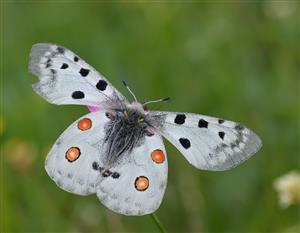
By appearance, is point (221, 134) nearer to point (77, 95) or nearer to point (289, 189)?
point (77, 95)

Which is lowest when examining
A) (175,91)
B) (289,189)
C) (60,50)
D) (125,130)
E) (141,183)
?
(289,189)

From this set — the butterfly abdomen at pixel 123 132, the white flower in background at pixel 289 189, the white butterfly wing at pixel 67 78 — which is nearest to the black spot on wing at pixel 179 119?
the butterfly abdomen at pixel 123 132

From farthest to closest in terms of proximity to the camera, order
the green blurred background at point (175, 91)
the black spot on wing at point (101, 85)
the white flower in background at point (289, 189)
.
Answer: the green blurred background at point (175, 91)
the white flower in background at point (289, 189)
the black spot on wing at point (101, 85)

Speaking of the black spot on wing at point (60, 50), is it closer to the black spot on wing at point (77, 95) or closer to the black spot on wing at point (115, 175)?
the black spot on wing at point (77, 95)

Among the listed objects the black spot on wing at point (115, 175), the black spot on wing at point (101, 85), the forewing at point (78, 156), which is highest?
the black spot on wing at point (101, 85)

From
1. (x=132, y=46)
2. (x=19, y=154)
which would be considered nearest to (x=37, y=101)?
(x=19, y=154)

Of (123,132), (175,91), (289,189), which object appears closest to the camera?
(123,132)

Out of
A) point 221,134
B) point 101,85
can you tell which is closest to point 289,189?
point 221,134
